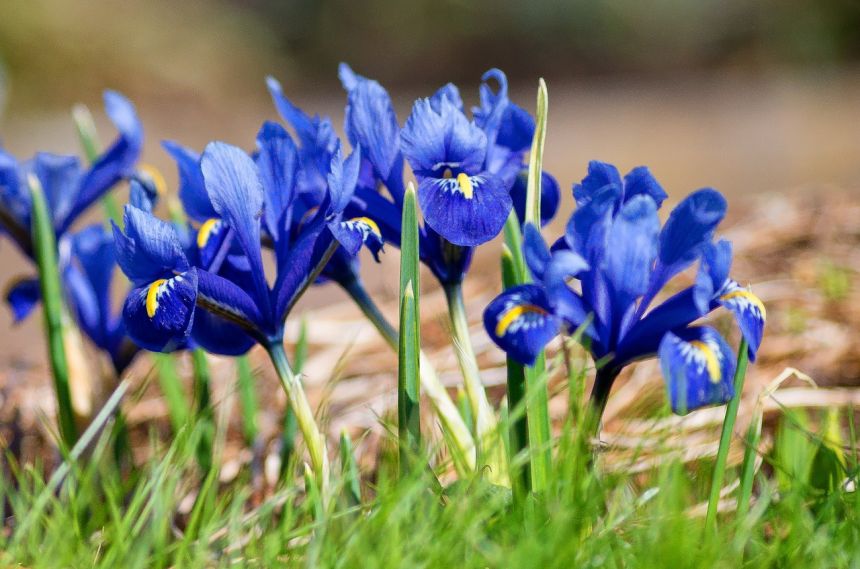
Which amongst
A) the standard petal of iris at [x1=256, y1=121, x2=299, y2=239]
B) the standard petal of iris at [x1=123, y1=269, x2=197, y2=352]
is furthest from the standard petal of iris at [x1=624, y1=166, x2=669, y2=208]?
the standard petal of iris at [x1=123, y1=269, x2=197, y2=352]

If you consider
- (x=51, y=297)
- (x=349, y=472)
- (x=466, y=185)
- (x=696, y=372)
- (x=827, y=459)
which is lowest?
(x=827, y=459)

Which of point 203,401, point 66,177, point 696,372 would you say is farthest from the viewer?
point 66,177

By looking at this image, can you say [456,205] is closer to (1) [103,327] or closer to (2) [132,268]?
A: (2) [132,268]

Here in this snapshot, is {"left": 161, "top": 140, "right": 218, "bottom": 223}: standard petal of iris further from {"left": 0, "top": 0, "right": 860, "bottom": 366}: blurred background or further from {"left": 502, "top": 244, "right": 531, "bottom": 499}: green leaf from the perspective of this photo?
{"left": 0, "top": 0, "right": 860, "bottom": 366}: blurred background

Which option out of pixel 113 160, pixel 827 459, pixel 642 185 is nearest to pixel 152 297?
pixel 642 185

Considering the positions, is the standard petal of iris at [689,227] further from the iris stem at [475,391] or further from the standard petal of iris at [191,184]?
the standard petal of iris at [191,184]

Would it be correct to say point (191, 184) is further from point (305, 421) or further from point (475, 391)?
point (475, 391)

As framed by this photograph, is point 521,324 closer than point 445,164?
Yes
